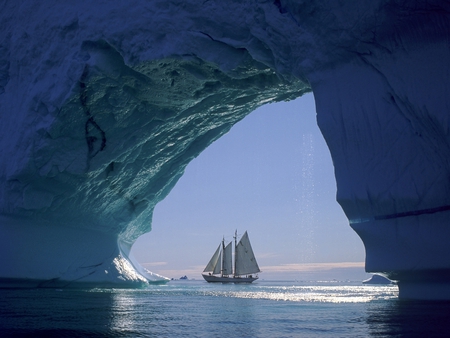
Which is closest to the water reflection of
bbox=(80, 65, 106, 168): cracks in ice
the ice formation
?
the ice formation

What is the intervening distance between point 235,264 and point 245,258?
2032 millimetres

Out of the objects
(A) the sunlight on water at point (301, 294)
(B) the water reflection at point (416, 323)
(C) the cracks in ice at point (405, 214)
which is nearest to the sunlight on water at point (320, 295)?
(A) the sunlight on water at point (301, 294)

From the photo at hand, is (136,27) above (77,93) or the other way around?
above

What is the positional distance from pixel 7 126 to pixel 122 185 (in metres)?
4.21

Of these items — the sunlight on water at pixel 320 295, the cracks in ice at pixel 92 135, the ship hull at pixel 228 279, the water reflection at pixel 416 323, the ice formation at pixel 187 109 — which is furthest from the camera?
the ship hull at pixel 228 279

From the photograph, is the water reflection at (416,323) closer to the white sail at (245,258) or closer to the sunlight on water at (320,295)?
the sunlight on water at (320,295)

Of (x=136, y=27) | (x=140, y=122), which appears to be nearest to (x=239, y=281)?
(x=140, y=122)

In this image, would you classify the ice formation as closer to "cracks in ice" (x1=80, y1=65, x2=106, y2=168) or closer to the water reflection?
"cracks in ice" (x1=80, y1=65, x2=106, y2=168)

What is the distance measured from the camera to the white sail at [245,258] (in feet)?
147

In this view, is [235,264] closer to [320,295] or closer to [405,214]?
[320,295]

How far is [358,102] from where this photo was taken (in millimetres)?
8852

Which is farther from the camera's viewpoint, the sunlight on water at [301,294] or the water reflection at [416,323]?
the sunlight on water at [301,294]

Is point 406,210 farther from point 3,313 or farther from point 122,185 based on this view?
point 122,185

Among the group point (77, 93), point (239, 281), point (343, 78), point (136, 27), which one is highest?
point (136, 27)
